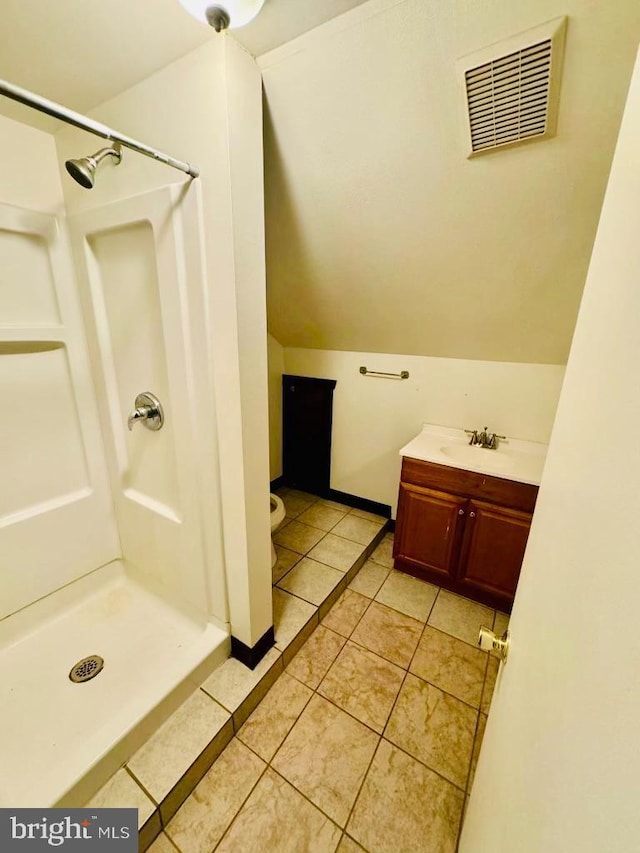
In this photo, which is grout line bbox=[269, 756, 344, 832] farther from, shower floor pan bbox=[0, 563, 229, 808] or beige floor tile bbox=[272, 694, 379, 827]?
shower floor pan bbox=[0, 563, 229, 808]

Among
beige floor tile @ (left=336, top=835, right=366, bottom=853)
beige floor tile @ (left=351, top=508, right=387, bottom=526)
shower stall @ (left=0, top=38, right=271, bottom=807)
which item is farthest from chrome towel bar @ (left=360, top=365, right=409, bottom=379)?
beige floor tile @ (left=336, top=835, right=366, bottom=853)

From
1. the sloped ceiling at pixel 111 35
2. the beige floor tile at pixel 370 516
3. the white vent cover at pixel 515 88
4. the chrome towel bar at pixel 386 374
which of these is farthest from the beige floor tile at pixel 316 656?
the sloped ceiling at pixel 111 35

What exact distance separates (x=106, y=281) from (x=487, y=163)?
1421mm

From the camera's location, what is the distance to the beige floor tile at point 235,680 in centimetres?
121

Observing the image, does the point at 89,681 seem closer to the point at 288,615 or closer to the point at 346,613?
the point at 288,615

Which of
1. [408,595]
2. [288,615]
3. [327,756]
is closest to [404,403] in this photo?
[408,595]

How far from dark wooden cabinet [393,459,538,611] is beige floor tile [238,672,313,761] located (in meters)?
0.90

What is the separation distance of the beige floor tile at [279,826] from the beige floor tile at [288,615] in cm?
43

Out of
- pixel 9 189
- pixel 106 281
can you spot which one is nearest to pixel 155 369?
pixel 106 281

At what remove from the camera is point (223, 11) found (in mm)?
761

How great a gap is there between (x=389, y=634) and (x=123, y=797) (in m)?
1.12

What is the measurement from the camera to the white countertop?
5.24ft

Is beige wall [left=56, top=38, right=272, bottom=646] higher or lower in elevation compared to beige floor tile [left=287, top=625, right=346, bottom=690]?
higher

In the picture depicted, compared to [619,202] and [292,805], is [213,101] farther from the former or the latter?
[292,805]
